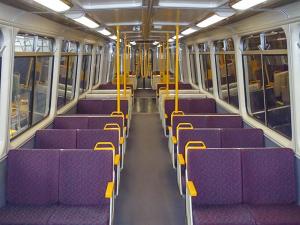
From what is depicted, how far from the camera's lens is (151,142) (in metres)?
7.60

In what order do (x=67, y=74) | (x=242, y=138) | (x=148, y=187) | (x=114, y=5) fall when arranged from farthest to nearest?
(x=67, y=74) < (x=148, y=187) < (x=242, y=138) < (x=114, y=5)

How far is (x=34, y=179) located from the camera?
3.57m

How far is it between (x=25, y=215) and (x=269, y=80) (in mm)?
3802

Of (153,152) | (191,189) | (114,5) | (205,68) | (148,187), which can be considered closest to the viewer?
(191,189)

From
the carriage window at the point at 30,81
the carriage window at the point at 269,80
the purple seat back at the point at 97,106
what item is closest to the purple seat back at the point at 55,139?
the carriage window at the point at 30,81

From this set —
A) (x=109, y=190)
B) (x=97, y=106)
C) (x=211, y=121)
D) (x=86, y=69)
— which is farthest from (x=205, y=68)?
(x=109, y=190)

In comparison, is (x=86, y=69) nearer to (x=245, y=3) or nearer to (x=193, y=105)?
(x=193, y=105)

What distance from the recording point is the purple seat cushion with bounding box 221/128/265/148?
4707 millimetres

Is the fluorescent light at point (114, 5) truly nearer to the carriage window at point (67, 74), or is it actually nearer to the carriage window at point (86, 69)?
the carriage window at point (67, 74)

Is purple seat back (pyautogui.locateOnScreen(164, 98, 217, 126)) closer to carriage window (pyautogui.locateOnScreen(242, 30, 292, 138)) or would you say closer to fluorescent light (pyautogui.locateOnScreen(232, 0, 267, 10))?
carriage window (pyautogui.locateOnScreen(242, 30, 292, 138))

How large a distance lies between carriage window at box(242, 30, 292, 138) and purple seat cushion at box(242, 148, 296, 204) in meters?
0.73

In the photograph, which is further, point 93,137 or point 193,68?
point 193,68

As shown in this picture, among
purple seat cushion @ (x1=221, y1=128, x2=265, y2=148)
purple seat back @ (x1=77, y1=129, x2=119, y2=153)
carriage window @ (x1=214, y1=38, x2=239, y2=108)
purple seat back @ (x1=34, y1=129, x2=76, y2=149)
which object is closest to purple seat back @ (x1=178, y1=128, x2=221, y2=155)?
purple seat cushion @ (x1=221, y1=128, x2=265, y2=148)

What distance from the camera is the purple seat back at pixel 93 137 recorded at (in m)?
4.65
